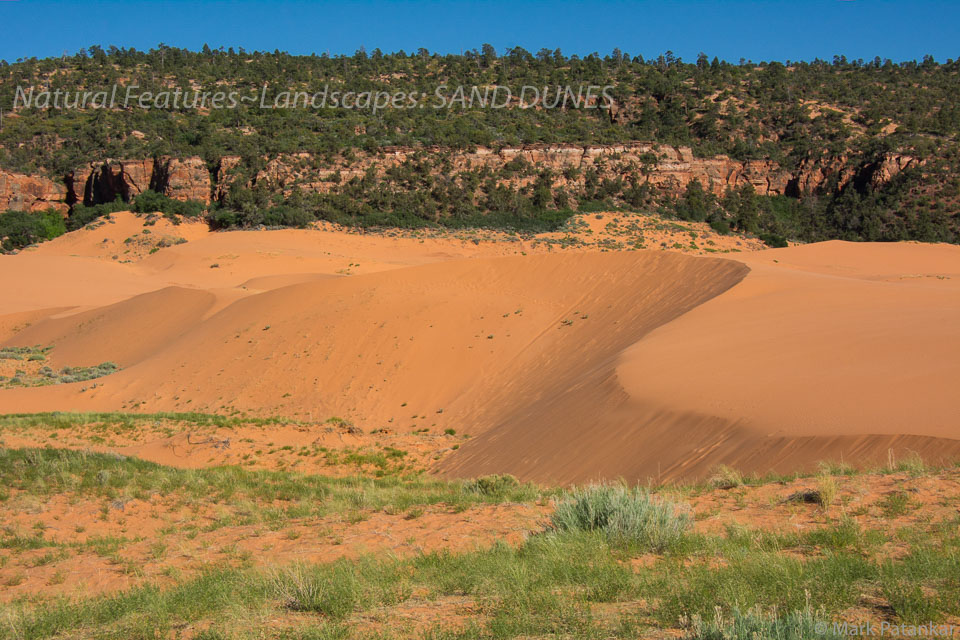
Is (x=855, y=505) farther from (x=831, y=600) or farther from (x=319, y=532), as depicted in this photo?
(x=319, y=532)

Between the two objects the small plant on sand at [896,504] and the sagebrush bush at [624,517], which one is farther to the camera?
the small plant on sand at [896,504]

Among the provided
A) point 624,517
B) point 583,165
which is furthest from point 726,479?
point 583,165

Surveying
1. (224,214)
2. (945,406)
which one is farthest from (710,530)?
(224,214)

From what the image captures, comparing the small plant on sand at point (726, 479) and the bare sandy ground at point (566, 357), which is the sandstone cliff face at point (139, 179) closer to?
the bare sandy ground at point (566, 357)

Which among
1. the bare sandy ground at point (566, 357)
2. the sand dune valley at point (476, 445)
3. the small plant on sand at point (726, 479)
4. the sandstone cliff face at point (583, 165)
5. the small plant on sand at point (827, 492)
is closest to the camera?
the sand dune valley at point (476, 445)

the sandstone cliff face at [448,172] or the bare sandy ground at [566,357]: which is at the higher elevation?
the sandstone cliff face at [448,172]

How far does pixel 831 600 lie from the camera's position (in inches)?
146

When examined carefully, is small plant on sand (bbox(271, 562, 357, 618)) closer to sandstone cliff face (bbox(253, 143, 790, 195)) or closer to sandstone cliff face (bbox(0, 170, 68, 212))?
sandstone cliff face (bbox(253, 143, 790, 195))

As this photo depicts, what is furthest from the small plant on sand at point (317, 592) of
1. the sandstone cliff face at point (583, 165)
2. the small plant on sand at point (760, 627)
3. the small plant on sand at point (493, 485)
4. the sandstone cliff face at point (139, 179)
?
the sandstone cliff face at point (139, 179)

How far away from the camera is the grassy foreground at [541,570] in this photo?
372 centimetres

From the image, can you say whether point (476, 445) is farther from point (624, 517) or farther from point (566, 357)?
point (624, 517)

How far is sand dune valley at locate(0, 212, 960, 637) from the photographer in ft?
14.4

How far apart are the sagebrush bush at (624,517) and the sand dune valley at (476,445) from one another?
4.5 inches

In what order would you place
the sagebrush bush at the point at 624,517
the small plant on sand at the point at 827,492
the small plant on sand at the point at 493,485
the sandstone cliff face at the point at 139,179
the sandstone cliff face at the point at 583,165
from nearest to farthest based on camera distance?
the sagebrush bush at the point at 624,517 → the small plant on sand at the point at 827,492 → the small plant on sand at the point at 493,485 → the sandstone cliff face at the point at 139,179 → the sandstone cliff face at the point at 583,165
